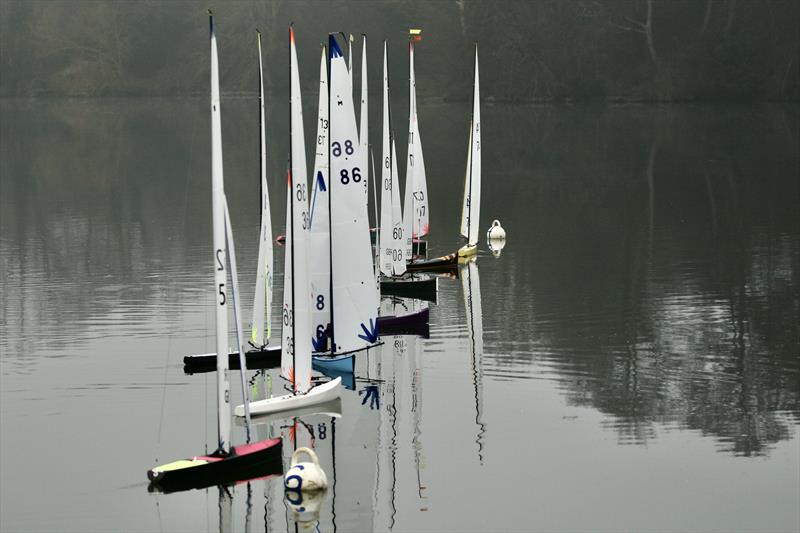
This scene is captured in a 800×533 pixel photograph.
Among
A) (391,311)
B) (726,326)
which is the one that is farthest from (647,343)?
(391,311)

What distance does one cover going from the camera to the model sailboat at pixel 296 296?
2377 cm

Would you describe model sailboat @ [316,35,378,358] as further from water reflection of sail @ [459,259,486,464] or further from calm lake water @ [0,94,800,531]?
water reflection of sail @ [459,259,486,464]

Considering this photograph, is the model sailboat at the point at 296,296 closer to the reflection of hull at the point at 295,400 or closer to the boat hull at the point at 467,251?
the reflection of hull at the point at 295,400

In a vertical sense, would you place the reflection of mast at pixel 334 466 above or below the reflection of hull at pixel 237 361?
below

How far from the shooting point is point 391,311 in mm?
34969

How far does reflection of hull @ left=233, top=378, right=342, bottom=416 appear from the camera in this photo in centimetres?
2430

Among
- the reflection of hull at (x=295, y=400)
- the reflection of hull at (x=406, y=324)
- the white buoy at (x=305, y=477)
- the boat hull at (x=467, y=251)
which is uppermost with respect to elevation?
the boat hull at (x=467, y=251)

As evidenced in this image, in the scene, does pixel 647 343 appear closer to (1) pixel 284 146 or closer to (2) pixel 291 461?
(2) pixel 291 461

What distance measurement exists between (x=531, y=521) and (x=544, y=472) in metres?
2.07

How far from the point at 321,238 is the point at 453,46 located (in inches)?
4072

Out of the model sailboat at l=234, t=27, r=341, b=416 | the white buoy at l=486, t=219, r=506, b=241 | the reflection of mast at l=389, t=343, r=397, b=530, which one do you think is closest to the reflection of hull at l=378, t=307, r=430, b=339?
the reflection of mast at l=389, t=343, r=397, b=530

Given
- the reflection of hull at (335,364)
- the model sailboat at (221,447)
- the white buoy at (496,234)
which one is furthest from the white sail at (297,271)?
the white buoy at (496,234)

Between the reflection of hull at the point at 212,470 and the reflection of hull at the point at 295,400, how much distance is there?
259 centimetres

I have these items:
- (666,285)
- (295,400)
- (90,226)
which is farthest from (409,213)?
(90,226)
